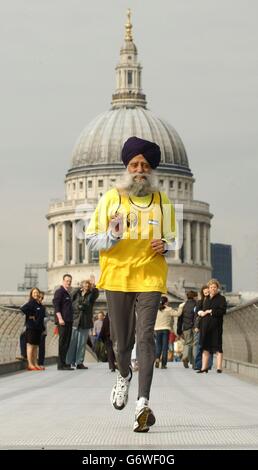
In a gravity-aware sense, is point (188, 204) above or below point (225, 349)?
above

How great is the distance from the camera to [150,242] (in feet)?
31.3

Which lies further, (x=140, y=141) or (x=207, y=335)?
(x=207, y=335)

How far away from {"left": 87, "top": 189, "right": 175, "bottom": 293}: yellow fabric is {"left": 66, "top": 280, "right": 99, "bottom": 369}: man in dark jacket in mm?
15609

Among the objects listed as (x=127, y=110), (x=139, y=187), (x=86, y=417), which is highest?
(x=127, y=110)

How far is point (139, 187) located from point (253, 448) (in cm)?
256

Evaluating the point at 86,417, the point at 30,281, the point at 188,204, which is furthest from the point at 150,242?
the point at 30,281

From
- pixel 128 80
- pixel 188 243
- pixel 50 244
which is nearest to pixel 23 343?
pixel 188 243

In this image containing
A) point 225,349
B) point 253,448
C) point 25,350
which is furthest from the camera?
point 225,349

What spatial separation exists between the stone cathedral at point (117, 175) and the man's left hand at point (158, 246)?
134544 mm

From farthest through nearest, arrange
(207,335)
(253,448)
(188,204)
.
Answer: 1. (188,204)
2. (207,335)
3. (253,448)

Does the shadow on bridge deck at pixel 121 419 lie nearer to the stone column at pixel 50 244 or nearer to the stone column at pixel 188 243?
the stone column at pixel 188 243

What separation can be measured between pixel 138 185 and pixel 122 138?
14655 cm

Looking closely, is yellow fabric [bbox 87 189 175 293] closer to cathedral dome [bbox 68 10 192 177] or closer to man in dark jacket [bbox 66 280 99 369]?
man in dark jacket [bbox 66 280 99 369]

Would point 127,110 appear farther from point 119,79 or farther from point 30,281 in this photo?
point 30,281
